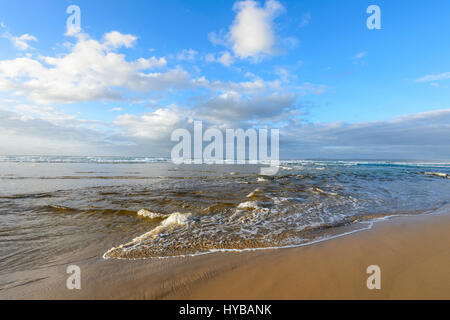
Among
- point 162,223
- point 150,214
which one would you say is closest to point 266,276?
point 162,223

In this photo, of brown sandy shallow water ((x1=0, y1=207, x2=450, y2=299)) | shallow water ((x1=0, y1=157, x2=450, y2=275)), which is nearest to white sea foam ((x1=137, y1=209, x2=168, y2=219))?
shallow water ((x1=0, y1=157, x2=450, y2=275))

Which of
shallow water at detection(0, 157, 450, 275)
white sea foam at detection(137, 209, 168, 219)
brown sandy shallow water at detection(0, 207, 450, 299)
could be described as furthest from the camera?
white sea foam at detection(137, 209, 168, 219)

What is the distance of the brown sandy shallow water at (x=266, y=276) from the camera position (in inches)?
97.4

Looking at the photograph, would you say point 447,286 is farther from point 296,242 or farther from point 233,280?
point 233,280

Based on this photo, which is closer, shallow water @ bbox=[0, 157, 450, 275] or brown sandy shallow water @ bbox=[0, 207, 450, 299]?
brown sandy shallow water @ bbox=[0, 207, 450, 299]

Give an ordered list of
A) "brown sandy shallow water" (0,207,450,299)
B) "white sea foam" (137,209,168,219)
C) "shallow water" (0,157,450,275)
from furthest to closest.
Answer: "white sea foam" (137,209,168,219) < "shallow water" (0,157,450,275) < "brown sandy shallow water" (0,207,450,299)

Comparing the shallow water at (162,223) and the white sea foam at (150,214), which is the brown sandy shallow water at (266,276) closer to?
the shallow water at (162,223)

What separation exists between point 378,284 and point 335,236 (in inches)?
75.5

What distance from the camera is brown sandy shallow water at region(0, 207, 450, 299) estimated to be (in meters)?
2.47

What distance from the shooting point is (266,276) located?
2.79 m

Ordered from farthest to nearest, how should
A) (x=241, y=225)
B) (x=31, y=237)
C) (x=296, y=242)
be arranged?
(x=241, y=225), (x=31, y=237), (x=296, y=242)

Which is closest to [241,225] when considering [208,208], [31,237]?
[208,208]

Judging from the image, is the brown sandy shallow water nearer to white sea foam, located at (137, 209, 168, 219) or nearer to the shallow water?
the shallow water
